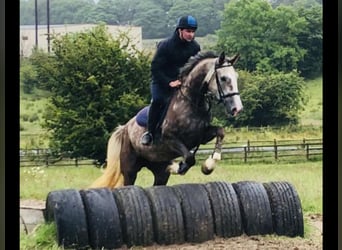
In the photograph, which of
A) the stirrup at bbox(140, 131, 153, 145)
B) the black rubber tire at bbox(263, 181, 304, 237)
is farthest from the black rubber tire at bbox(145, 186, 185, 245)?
the black rubber tire at bbox(263, 181, 304, 237)

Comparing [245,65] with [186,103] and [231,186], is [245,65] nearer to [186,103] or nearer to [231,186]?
[186,103]

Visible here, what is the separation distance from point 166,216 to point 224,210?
0.87ft

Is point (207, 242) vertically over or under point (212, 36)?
under

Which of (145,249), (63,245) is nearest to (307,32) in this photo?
(145,249)

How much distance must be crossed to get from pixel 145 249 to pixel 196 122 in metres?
0.61

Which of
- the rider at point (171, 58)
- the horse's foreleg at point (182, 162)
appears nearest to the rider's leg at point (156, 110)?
the rider at point (171, 58)

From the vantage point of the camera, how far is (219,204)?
11.0ft

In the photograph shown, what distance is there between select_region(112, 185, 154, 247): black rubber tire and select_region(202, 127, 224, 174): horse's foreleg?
12.2 inches

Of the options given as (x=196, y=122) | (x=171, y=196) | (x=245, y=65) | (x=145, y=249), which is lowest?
(x=145, y=249)

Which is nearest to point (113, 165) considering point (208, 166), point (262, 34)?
point (208, 166)

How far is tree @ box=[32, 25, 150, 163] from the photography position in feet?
10.9

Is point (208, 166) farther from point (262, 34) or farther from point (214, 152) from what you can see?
point (262, 34)

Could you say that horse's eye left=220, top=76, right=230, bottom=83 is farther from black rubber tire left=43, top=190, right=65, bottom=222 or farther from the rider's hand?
black rubber tire left=43, top=190, right=65, bottom=222

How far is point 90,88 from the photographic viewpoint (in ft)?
11.0
